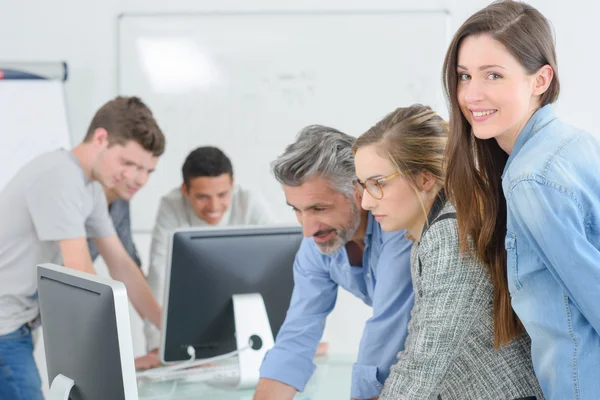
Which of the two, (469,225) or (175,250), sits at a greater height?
(469,225)

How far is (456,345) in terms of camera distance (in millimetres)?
1244

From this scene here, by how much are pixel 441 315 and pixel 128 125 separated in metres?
1.53

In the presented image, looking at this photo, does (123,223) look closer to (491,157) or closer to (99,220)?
(99,220)

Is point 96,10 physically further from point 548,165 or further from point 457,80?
point 548,165

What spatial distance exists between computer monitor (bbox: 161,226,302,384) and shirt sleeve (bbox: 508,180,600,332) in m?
1.10

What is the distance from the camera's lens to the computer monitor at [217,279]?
6.67 feet

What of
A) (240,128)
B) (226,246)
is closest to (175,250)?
(226,246)

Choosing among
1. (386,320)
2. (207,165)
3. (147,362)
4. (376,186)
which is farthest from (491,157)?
(207,165)

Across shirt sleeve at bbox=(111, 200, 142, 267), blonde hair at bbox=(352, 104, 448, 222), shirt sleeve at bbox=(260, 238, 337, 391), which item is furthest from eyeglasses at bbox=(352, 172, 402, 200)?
shirt sleeve at bbox=(111, 200, 142, 267)

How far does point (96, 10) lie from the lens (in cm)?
385

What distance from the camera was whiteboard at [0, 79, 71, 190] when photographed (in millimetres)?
3377

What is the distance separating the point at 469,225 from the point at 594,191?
0.22 m

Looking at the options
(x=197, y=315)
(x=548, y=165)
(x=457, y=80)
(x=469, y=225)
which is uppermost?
(x=457, y=80)

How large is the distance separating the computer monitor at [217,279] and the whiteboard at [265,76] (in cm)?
163
